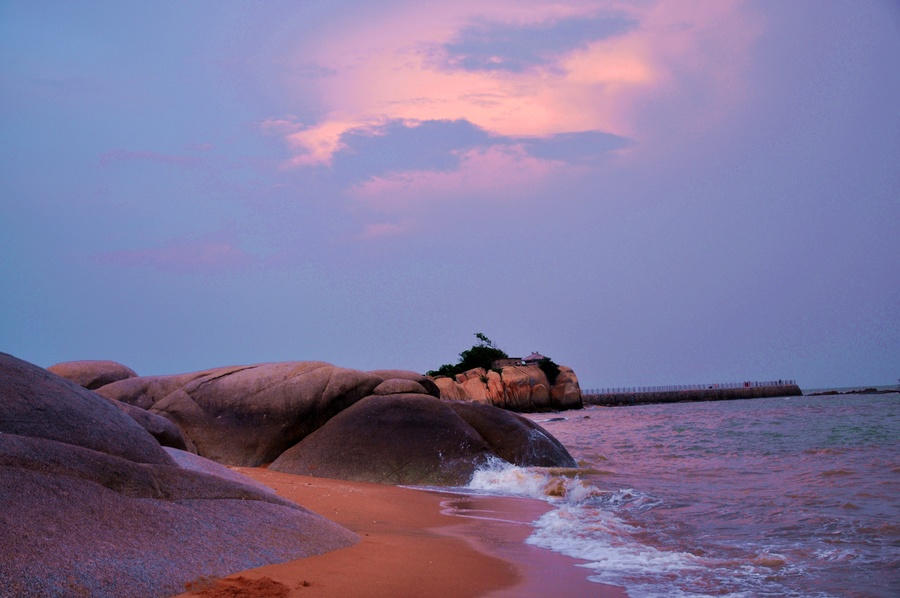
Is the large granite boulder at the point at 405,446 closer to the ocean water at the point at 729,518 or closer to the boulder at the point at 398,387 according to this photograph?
the boulder at the point at 398,387

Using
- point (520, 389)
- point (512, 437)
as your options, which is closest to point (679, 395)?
point (520, 389)

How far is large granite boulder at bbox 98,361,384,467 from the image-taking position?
15.5 metres

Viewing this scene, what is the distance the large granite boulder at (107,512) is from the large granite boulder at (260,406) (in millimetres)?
8781

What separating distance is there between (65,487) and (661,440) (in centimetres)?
2383

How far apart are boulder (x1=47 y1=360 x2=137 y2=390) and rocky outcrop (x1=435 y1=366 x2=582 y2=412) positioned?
43470mm

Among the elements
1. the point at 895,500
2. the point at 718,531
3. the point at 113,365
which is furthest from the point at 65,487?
the point at 113,365

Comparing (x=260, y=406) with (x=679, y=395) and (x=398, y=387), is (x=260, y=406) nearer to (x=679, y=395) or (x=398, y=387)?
(x=398, y=387)

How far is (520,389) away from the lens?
69.6 metres

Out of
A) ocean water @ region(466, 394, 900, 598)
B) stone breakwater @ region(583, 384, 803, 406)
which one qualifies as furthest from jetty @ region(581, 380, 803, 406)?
ocean water @ region(466, 394, 900, 598)

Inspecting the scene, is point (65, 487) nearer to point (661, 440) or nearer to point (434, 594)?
point (434, 594)

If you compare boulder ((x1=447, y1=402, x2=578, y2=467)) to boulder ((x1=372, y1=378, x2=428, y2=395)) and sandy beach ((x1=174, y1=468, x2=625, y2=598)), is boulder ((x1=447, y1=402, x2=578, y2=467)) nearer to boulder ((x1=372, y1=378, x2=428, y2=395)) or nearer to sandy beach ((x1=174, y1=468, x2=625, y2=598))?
boulder ((x1=372, y1=378, x2=428, y2=395))

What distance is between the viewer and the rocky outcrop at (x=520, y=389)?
67.1 metres

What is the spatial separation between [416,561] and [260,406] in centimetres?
1003

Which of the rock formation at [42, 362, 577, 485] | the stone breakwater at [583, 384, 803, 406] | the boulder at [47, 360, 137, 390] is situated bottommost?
the stone breakwater at [583, 384, 803, 406]
